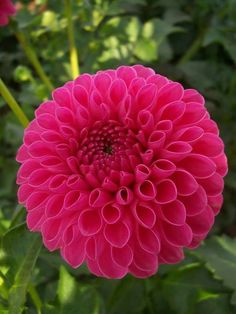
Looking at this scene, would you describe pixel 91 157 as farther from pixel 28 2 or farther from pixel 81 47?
pixel 28 2

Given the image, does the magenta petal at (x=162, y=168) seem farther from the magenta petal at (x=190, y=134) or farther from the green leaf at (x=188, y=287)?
the green leaf at (x=188, y=287)

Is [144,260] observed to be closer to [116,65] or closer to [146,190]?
→ [146,190]

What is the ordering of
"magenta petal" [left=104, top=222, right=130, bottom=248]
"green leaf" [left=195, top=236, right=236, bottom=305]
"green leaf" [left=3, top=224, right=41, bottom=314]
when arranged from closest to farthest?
1. "magenta petal" [left=104, top=222, right=130, bottom=248]
2. "green leaf" [left=3, top=224, right=41, bottom=314]
3. "green leaf" [left=195, top=236, right=236, bottom=305]

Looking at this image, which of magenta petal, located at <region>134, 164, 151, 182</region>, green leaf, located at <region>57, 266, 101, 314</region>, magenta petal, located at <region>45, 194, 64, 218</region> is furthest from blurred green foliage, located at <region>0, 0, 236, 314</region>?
magenta petal, located at <region>134, 164, 151, 182</region>

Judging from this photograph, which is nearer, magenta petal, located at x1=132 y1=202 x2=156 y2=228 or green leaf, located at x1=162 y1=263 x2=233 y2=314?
magenta petal, located at x1=132 y1=202 x2=156 y2=228

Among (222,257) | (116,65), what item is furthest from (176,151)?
(116,65)

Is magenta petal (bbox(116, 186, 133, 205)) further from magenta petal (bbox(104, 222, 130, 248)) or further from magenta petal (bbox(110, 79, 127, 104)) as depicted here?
magenta petal (bbox(110, 79, 127, 104))
